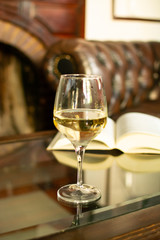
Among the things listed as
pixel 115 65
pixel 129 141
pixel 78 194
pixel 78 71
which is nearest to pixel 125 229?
pixel 78 194

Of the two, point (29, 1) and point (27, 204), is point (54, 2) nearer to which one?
point (29, 1)

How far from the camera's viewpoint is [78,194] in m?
0.61

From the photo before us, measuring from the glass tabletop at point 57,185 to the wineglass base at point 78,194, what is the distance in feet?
0.04

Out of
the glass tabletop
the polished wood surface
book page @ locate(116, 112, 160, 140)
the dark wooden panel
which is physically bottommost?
the polished wood surface

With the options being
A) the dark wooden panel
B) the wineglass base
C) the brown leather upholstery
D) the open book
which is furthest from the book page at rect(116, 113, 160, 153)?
the dark wooden panel

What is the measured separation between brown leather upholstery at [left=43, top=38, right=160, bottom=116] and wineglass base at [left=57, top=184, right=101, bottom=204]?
129cm

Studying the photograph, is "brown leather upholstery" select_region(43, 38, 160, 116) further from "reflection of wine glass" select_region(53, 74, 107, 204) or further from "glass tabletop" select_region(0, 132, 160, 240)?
"reflection of wine glass" select_region(53, 74, 107, 204)

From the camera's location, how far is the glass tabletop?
529mm

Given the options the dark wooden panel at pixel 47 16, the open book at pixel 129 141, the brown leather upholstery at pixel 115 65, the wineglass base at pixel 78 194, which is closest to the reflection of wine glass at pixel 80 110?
the wineglass base at pixel 78 194

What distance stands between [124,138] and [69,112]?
286mm

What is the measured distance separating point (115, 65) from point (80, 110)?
1.71m

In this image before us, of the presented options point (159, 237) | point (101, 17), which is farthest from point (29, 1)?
point (159, 237)

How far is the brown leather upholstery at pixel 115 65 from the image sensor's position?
6.30 feet

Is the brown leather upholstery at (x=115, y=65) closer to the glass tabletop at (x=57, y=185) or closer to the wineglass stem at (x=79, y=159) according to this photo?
the glass tabletop at (x=57, y=185)
